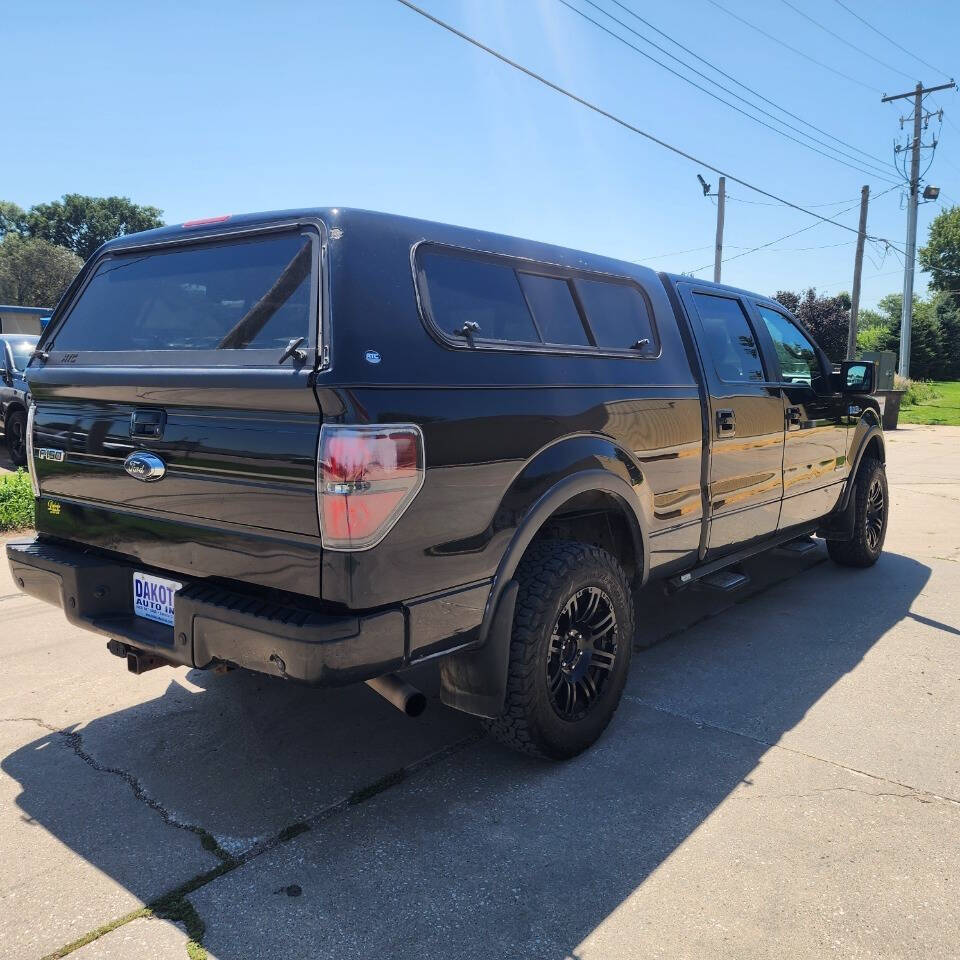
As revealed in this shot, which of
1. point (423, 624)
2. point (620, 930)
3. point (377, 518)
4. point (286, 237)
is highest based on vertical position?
point (286, 237)

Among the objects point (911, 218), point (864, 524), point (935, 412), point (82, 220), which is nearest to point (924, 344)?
point (911, 218)

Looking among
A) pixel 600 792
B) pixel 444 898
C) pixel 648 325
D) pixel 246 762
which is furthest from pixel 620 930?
pixel 648 325

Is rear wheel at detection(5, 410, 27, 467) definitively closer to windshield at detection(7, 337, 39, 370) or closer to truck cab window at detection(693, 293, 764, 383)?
windshield at detection(7, 337, 39, 370)

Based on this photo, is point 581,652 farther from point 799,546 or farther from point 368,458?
point 799,546

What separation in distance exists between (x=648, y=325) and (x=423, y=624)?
203cm

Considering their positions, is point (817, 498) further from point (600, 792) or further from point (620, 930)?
point (620, 930)

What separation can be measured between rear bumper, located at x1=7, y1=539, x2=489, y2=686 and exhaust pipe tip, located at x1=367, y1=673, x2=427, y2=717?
5.8 inches

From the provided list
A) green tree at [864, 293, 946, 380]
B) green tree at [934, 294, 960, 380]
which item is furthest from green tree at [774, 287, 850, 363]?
green tree at [934, 294, 960, 380]

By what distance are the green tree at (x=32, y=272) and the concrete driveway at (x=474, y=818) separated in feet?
157

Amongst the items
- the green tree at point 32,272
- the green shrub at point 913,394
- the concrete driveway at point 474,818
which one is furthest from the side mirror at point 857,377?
the green tree at point 32,272

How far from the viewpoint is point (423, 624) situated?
2.50 metres

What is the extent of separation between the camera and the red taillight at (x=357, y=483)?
2.24 meters

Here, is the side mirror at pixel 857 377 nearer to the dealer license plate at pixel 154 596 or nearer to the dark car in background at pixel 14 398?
the dealer license plate at pixel 154 596

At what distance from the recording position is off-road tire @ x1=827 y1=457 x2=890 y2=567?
6.03 m
